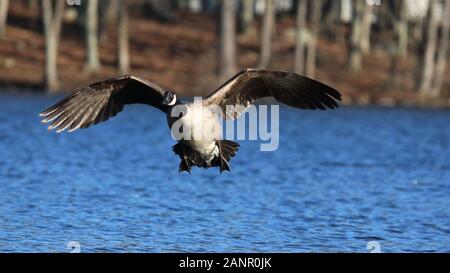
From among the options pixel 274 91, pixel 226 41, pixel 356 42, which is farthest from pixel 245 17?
pixel 274 91

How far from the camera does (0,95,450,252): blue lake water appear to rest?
54.6 ft

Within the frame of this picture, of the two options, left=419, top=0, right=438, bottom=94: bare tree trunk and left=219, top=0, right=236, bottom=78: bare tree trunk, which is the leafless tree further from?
left=219, top=0, right=236, bottom=78: bare tree trunk

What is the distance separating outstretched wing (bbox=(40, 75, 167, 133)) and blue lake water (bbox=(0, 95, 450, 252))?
5.94 feet

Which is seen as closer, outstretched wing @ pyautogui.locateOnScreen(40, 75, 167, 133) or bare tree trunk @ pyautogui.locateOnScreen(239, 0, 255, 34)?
outstretched wing @ pyautogui.locateOnScreen(40, 75, 167, 133)

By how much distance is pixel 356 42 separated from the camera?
59.3m

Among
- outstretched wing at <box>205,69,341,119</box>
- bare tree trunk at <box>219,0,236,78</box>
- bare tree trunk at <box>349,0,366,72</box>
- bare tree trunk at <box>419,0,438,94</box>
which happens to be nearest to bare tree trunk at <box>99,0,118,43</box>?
bare tree trunk at <box>219,0,236,78</box>

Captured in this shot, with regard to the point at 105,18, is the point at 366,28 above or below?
below

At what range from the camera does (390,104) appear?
52.1 meters

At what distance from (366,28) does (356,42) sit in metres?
7.14

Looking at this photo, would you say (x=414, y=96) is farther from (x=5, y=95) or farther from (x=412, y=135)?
(x=5, y=95)

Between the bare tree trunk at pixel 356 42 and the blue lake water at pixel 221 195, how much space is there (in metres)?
21.2

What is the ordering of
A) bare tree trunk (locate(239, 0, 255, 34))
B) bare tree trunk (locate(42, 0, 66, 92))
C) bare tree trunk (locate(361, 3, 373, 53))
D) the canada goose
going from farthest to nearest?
1. bare tree trunk (locate(239, 0, 255, 34))
2. bare tree trunk (locate(361, 3, 373, 53))
3. bare tree trunk (locate(42, 0, 66, 92))
4. the canada goose

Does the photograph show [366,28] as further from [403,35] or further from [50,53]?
[50,53]

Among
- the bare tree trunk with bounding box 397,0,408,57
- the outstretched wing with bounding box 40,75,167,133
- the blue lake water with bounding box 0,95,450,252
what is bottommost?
the blue lake water with bounding box 0,95,450,252
